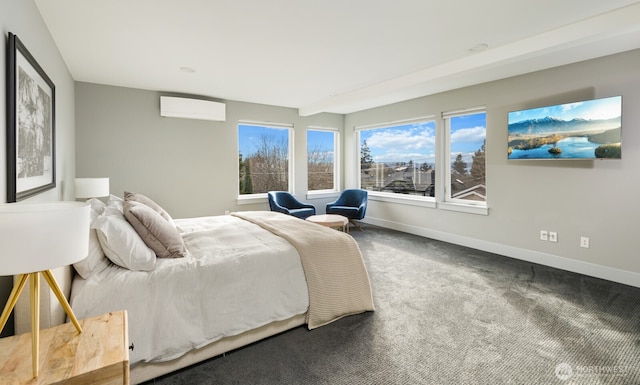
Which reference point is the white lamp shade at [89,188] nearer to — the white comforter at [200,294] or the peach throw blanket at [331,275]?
the white comforter at [200,294]

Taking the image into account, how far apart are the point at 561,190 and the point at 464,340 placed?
8.52 ft

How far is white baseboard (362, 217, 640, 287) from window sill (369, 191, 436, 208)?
42 cm

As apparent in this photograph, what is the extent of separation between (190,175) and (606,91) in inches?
220

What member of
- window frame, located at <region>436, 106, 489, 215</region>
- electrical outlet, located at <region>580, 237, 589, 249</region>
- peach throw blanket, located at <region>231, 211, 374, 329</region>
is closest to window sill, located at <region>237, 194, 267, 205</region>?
peach throw blanket, located at <region>231, 211, 374, 329</region>

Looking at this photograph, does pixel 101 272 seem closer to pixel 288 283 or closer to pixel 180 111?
pixel 288 283

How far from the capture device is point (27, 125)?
1.96 m

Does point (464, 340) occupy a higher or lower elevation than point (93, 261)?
lower

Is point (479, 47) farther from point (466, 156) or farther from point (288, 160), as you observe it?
point (288, 160)

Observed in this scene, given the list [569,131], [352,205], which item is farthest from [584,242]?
[352,205]

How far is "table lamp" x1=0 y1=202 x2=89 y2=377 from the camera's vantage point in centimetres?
95

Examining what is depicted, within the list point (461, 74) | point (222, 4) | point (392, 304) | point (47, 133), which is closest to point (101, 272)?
point (47, 133)

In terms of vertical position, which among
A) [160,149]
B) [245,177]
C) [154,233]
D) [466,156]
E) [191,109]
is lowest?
[154,233]

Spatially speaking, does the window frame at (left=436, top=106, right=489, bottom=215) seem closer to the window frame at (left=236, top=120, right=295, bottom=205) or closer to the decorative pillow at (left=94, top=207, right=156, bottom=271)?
the window frame at (left=236, top=120, right=295, bottom=205)

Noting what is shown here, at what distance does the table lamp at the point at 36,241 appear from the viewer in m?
0.95
